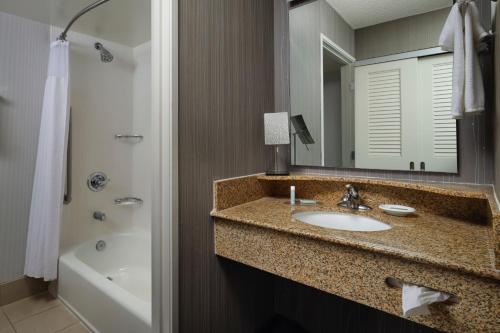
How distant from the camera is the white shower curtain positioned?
1753 millimetres

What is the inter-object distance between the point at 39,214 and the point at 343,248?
2.03 meters

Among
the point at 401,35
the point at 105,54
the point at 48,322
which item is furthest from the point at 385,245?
the point at 105,54

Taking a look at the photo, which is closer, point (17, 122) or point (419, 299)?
point (419, 299)

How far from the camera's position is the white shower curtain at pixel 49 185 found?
5.75 ft

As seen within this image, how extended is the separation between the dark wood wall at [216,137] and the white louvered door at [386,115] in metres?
0.56

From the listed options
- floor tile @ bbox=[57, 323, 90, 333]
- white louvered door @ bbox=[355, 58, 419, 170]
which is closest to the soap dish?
white louvered door @ bbox=[355, 58, 419, 170]

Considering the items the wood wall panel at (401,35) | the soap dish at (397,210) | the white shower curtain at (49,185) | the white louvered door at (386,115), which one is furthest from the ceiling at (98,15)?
the soap dish at (397,210)

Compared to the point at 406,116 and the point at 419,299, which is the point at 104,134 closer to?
the point at 406,116

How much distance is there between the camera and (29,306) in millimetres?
1776

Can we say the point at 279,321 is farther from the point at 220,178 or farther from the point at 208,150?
the point at 208,150

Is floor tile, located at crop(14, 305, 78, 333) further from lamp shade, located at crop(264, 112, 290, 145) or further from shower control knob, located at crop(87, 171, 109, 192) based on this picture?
lamp shade, located at crop(264, 112, 290, 145)

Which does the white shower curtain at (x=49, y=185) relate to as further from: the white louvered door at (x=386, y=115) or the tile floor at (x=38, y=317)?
the white louvered door at (x=386, y=115)

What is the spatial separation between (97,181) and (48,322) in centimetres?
104

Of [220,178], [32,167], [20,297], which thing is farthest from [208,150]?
[20,297]
